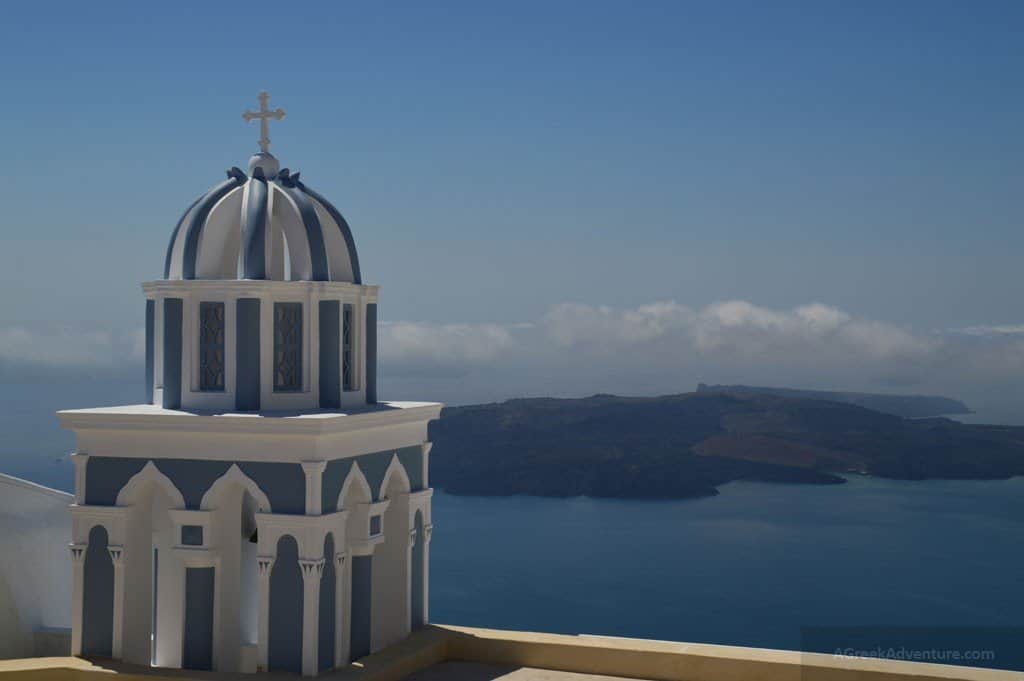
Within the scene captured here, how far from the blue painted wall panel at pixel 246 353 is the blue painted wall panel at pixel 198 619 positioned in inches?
47.9

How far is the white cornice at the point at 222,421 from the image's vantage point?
24.9ft

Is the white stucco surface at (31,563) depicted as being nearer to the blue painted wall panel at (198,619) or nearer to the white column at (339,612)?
the blue painted wall panel at (198,619)

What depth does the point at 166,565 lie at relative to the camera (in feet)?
28.8

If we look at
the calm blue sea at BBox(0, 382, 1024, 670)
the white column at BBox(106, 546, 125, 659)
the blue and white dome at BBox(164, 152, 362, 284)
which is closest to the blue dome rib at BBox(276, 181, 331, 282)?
the blue and white dome at BBox(164, 152, 362, 284)

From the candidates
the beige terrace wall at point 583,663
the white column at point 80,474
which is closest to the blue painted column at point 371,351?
the beige terrace wall at point 583,663

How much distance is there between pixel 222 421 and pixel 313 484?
0.76 meters

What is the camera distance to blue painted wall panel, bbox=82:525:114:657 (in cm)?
815

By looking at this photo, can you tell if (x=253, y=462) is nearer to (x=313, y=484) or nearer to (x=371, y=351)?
(x=313, y=484)

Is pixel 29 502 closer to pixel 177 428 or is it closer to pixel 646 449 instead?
pixel 177 428

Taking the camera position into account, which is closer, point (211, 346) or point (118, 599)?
point (118, 599)

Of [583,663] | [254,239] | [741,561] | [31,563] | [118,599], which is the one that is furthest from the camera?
[741,561]

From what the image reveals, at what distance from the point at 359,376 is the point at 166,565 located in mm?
2044

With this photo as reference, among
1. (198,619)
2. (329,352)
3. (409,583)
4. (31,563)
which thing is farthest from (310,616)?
(31,563)

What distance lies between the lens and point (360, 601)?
847 centimetres
